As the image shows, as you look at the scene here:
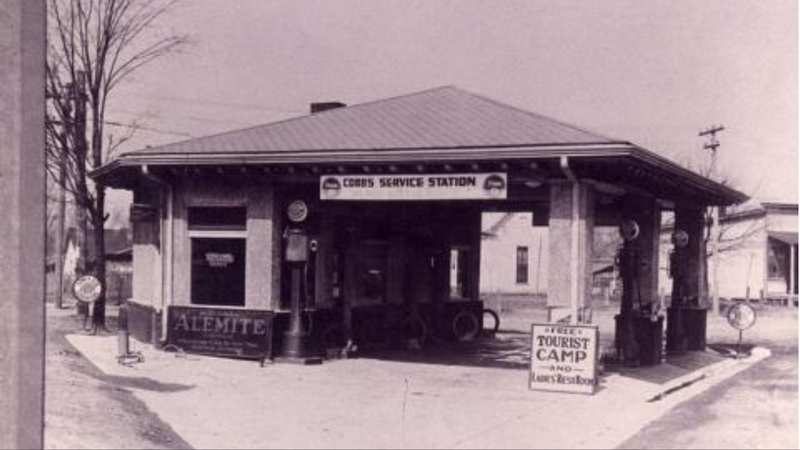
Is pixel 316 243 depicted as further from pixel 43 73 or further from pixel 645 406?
pixel 43 73

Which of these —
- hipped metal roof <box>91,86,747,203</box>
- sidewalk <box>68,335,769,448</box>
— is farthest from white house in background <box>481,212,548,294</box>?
sidewalk <box>68,335,769,448</box>

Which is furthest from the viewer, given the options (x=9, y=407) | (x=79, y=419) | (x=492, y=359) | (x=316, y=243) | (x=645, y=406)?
(x=492, y=359)

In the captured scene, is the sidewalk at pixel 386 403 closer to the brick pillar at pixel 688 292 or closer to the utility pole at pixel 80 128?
the brick pillar at pixel 688 292

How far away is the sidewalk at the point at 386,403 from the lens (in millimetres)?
9328

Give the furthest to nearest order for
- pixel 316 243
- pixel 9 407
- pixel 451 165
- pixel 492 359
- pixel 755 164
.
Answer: pixel 492 359 < pixel 316 243 < pixel 451 165 < pixel 755 164 < pixel 9 407

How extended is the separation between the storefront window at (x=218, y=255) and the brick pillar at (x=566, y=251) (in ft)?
16.8

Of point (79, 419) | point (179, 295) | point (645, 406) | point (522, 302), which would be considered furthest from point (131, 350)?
point (522, 302)

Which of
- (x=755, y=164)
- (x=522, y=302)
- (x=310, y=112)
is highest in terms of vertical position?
(x=310, y=112)

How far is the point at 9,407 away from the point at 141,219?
366 inches

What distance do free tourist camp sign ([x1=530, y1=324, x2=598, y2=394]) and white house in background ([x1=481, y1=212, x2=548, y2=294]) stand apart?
32.4 metres

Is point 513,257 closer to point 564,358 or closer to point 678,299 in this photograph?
point 678,299

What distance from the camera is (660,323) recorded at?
15.6m

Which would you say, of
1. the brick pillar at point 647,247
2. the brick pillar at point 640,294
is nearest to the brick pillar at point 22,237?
the brick pillar at point 640,294

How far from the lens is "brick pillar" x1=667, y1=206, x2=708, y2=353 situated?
58.5 ft
